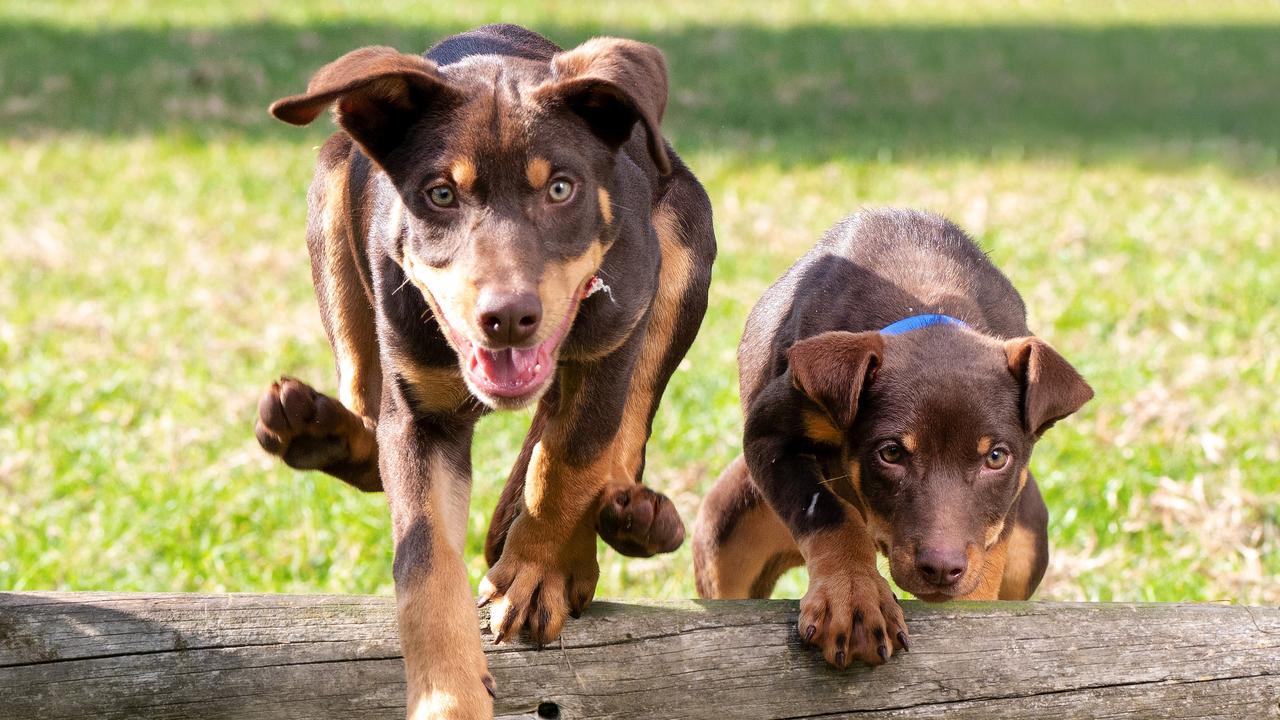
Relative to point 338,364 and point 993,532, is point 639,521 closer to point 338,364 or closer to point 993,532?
point 993,532

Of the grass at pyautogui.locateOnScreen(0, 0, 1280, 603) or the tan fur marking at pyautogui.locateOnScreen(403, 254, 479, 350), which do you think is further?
the grass at pyautogui.locateOnScreen(0, 0, 1280, 603)

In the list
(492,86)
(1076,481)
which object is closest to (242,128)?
(1076,481)

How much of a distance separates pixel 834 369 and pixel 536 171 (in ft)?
3.23

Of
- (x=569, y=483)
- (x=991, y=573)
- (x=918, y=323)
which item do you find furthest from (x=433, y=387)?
(x=991, y=573)

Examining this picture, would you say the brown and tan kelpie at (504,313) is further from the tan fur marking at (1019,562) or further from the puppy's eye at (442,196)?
the tan fur marking at (1019,562)

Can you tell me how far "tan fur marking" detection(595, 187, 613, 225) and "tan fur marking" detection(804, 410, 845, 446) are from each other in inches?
36.9

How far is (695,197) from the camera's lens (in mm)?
4637

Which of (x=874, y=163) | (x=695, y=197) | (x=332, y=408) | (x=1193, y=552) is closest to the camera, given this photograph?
(x=332, y=408)

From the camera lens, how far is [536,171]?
3.51 metres

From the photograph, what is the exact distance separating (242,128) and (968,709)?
998 centimetres

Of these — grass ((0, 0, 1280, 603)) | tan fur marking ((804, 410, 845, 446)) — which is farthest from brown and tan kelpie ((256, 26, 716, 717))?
grass ((0, 0, 1280, 603))

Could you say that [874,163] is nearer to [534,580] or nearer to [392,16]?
[392,16]

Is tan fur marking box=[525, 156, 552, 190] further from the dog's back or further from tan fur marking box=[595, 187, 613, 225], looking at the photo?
the dog's back

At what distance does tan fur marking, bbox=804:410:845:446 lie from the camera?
169 inches
